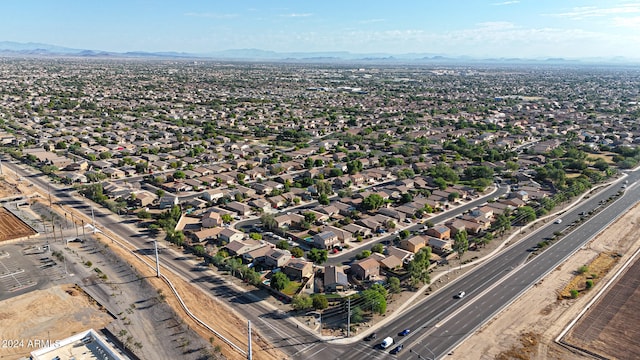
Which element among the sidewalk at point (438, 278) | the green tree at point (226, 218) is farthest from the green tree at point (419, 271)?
the green tree at point (226, 218)

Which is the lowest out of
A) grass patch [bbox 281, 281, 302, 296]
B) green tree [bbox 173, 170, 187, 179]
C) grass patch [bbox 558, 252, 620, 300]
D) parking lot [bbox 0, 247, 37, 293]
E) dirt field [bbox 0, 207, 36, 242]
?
grass patch [bbox 281, 281, 302, 296]

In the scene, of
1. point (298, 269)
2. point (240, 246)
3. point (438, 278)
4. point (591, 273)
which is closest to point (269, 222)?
point (240, 246)

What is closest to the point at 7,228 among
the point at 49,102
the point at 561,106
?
the point at 49,102

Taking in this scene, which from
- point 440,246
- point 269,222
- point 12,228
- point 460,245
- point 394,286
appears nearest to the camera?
point 394,286

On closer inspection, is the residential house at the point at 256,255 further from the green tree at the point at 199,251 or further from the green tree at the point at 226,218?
the green tree at the point at 226,218

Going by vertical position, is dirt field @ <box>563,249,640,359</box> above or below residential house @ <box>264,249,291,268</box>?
below

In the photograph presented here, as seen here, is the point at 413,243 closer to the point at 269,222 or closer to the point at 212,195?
the point at 269,222

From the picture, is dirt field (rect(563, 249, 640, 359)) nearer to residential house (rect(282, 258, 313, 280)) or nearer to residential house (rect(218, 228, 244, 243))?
residential house (rect(282, 258, 313, 280))

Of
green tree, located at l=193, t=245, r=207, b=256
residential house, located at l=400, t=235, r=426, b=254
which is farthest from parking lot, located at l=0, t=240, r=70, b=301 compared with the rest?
residential house, located at l=400, t=235, r=426, b=254
